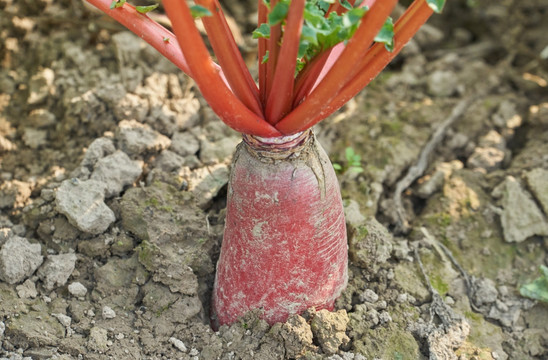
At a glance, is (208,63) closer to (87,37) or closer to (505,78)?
(87,37)

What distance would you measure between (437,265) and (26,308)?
1.57m

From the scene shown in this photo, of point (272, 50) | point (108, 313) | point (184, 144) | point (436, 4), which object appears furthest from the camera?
point (184, 144)

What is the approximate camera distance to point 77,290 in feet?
7.53

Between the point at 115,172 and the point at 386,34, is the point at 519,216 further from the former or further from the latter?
the point at 115,172

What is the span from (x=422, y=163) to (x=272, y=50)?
1.42 m

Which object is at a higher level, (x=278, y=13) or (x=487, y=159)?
(x=278, y=13)

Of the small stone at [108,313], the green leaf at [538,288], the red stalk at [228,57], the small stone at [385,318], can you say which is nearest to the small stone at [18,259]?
the small stone at [108,313]

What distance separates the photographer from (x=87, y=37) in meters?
3.35

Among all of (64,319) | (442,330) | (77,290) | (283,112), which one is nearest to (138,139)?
(77,290)

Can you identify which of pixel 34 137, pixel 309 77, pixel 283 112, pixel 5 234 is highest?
pixel 309 77

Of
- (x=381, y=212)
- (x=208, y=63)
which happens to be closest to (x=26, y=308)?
(x=208, y=63)

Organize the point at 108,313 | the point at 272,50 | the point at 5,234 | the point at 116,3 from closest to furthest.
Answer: the point at 272,50, the point at 116,3, the point at 108,313, the point at 5,234

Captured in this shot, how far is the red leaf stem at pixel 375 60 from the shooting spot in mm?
1744

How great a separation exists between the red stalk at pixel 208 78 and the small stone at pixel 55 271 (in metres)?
0.89
